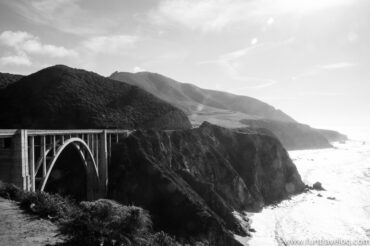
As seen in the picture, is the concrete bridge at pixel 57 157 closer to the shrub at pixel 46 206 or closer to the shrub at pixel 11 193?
the shrub at pixel 11 193

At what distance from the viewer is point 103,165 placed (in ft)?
153

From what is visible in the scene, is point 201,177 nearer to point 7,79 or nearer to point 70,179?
point 70,179

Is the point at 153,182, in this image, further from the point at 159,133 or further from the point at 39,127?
the point at 39,127

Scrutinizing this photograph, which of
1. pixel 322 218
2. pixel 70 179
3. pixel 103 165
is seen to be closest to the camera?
pixel 103 165

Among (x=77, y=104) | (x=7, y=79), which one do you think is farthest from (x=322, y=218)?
(x=7, y=79)

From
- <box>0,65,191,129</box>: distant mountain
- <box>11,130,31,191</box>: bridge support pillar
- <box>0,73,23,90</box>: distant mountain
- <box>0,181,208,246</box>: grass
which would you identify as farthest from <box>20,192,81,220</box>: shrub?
<box>0,73,23,90</box>: distant mountain

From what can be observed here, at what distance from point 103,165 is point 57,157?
7.56 meters

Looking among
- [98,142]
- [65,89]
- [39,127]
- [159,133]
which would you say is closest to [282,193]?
[159,133]

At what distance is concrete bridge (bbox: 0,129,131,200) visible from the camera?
77.7 feet

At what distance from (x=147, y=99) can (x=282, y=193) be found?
146 ft

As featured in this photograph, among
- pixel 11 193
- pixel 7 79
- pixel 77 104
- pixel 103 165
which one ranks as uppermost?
pixel 7 79

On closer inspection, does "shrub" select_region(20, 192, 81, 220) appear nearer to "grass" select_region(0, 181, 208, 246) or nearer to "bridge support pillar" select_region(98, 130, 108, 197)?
"grass" select_region(0, 181, 208, 246)

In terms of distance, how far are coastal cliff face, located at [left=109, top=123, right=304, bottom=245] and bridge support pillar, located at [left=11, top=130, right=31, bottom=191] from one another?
771 inches

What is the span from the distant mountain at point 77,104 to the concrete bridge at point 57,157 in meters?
18.7
